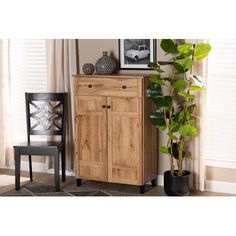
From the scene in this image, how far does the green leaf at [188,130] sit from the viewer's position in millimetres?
3992

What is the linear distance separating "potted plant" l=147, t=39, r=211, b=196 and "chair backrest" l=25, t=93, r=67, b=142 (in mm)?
961

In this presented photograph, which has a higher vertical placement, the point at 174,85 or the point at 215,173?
the point at 174,85

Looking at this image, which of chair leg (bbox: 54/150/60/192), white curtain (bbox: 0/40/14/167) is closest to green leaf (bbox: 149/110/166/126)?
chair leg (bbox: 54/150/60/192)

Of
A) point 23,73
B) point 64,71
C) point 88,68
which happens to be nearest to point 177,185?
point 88,68

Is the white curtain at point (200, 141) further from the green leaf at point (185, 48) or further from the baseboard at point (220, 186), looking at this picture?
the green leaf at point (185, 48)

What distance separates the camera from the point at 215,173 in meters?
4.43

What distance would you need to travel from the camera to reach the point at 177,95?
171 inches

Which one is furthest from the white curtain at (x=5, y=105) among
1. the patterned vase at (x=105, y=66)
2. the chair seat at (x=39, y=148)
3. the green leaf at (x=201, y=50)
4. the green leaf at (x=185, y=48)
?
the green leaf at (x=201, y=50)

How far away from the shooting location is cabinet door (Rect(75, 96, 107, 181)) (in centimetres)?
438

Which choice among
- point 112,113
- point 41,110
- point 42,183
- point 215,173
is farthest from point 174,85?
point 42,183

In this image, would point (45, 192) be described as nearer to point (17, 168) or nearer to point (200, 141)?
point (17, 168)
